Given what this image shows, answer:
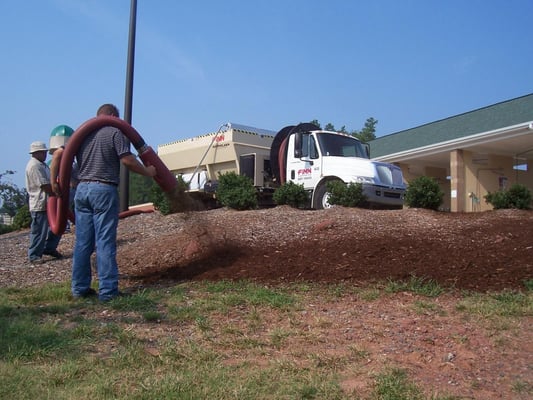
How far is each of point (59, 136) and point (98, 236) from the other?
2214mm

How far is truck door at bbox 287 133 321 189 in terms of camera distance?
43.5ft

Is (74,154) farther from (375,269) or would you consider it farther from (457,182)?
(457,182)

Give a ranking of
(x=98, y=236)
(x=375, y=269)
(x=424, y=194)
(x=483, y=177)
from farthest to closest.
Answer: (x=483, y=177), (x=424, y=194), (x=375, y=269), (x=98, y=236)

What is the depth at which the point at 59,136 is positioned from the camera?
→ 6.80m

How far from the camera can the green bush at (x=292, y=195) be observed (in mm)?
12703

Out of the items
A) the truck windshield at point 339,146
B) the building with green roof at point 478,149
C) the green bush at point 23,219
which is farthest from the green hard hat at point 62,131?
the building with green roof at point 478,149

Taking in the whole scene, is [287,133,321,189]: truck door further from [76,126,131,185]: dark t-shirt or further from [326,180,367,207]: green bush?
[76,126,131,185]: dark t-shirt

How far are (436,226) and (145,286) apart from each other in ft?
16.7

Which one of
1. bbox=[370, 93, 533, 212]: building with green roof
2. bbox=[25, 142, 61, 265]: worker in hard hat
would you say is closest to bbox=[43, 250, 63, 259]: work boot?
bbox=[25, 142, 61, 265]: worker in hard hat

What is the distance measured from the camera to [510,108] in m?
18.9

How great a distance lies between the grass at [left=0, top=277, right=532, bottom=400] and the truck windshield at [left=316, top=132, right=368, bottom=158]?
8333 millimetres

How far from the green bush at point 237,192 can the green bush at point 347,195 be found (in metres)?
1.99

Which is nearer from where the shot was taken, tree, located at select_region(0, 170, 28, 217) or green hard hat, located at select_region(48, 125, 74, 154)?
green hard hat, located at select_region(48, 125, 74, 154)

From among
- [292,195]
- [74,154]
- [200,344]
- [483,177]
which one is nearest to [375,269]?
[200,344]
